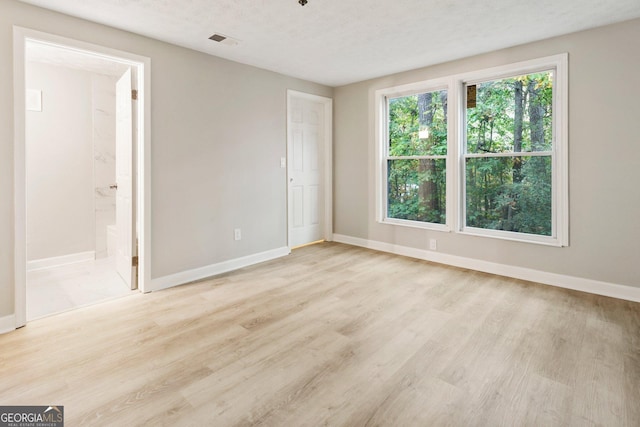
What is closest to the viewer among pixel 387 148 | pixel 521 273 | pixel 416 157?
pixel 521 273

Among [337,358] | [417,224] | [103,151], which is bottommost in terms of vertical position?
[337,358]

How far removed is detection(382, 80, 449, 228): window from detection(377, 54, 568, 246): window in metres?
0.01

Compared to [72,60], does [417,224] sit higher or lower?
lower

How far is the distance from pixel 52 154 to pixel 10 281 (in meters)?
2.30

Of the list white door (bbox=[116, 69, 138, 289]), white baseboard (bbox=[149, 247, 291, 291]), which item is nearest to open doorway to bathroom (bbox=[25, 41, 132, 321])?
white door (bbox=[116, 69, 138, 289])

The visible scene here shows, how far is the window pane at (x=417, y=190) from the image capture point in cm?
429

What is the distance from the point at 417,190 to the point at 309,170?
1669 millimetres

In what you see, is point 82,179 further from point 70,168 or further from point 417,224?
point 417,224

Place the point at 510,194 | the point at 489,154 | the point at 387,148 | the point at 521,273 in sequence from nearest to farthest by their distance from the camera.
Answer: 1. the point at 521,273
2. the point at 510,194
3. the point at 489,154
4. the point at 387,148

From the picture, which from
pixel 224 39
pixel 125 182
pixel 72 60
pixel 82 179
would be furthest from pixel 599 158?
pixel 82 179

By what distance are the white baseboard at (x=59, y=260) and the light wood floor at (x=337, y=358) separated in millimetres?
1882

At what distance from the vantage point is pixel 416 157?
14.8ft

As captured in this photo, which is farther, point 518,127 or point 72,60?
point 72,60

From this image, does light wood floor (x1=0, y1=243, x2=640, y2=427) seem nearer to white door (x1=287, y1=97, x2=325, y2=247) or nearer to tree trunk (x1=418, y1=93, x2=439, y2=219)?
tree trunk (x1=418, y1=93, x2=439, y2=219)
